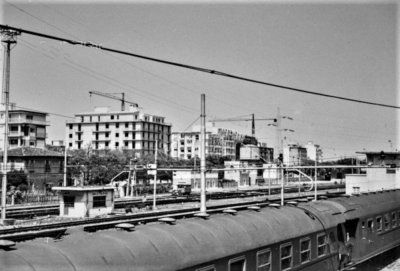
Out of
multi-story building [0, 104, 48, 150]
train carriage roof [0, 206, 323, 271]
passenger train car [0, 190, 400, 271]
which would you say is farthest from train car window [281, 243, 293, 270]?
multi-story building [0, 104, 48, 150]

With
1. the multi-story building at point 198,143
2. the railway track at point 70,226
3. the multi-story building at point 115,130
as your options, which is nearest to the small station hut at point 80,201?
the railway track at point 70,226

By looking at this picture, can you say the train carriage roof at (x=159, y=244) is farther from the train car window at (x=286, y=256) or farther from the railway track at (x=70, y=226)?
the railway track at (x=70, y=226)

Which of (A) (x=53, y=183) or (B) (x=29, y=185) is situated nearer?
(B) (x=29, y=185)

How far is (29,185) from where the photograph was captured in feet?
214

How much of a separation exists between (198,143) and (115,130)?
3757cm

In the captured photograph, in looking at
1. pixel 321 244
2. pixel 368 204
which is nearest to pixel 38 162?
pixel 368 204

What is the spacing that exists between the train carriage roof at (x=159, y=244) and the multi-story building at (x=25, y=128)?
88.8m

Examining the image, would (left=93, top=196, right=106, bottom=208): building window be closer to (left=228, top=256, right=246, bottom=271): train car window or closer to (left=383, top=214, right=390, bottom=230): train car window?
(left=383, top=214, right=390, bottom=230): train car window

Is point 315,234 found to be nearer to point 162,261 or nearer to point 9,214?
point 162,261

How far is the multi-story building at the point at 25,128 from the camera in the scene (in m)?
94.1

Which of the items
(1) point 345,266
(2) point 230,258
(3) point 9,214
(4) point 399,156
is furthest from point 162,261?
(4) point 399,156

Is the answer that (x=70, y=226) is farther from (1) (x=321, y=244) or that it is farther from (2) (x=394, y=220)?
(2) (x=394, y=220)

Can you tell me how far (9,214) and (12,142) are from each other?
214ft

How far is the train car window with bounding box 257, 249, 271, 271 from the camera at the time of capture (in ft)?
39.6
